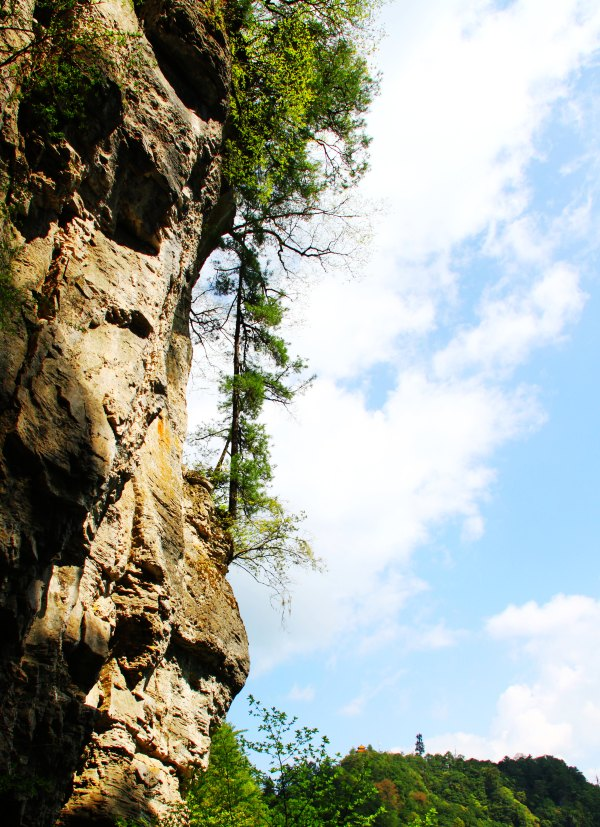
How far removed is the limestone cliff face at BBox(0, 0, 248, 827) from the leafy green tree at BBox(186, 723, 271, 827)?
1.53 ft

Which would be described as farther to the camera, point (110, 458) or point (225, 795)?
point (225, 795)

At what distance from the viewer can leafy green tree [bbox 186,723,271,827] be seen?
9.91 metres

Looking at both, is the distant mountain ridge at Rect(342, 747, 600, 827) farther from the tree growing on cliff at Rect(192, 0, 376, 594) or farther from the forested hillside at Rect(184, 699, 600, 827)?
the tree growing on cliff at Rect(192, 0, 376, 594)

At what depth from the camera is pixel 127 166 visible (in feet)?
29.3

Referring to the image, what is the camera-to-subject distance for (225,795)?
10570 millimetres

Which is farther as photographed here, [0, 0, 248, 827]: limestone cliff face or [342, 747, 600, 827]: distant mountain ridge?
[342, 747, 600, 827]: distant mountain ridge

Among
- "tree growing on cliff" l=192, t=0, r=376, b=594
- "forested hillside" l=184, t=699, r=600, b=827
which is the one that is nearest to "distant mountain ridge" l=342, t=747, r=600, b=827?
"forested hillside" l=184, t=699, r=600, b=827

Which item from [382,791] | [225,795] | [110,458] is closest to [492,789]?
[382,791]

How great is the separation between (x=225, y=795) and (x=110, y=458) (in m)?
6.54

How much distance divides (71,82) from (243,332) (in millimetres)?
10658

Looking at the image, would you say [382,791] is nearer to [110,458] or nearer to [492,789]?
[492,789]

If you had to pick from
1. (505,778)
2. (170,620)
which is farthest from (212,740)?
(505,778)

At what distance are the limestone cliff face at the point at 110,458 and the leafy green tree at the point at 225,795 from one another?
0.47 m

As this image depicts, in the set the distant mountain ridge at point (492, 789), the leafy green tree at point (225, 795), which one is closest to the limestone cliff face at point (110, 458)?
the leafy green tree at point (225, 795)
